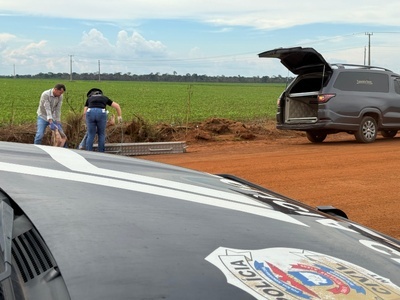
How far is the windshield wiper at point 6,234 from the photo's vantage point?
4.55 feet

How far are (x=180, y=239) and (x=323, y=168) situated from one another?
1099cm

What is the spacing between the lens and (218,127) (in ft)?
63.5

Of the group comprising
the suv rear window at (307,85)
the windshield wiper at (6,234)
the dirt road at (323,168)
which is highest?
the suv rear window at (307,85)

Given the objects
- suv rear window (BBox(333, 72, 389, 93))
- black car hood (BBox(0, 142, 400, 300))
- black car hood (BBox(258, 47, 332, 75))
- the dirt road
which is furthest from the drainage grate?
suv rear window (BBox(333, 72, 389, 93))

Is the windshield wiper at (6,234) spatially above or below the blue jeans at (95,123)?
above

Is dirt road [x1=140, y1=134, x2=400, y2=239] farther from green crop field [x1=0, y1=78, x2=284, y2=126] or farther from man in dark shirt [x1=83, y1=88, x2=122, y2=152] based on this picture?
green crop field [x1=0, y1=78, x2=284, y2=126]

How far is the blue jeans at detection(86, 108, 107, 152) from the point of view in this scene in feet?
43.9

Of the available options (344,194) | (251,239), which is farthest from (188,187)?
(344,194)

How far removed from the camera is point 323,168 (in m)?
12.3

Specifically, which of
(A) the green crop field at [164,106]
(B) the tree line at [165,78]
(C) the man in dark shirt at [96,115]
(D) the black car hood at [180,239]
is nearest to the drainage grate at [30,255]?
(D) the black car hood at [180,239]

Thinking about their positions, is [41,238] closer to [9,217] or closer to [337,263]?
[9,217]

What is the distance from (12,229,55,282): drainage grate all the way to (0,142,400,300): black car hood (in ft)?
0.08

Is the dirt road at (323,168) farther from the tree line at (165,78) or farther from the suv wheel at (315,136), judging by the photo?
the tree line at (165,78)

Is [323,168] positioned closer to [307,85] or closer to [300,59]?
[300,59]
